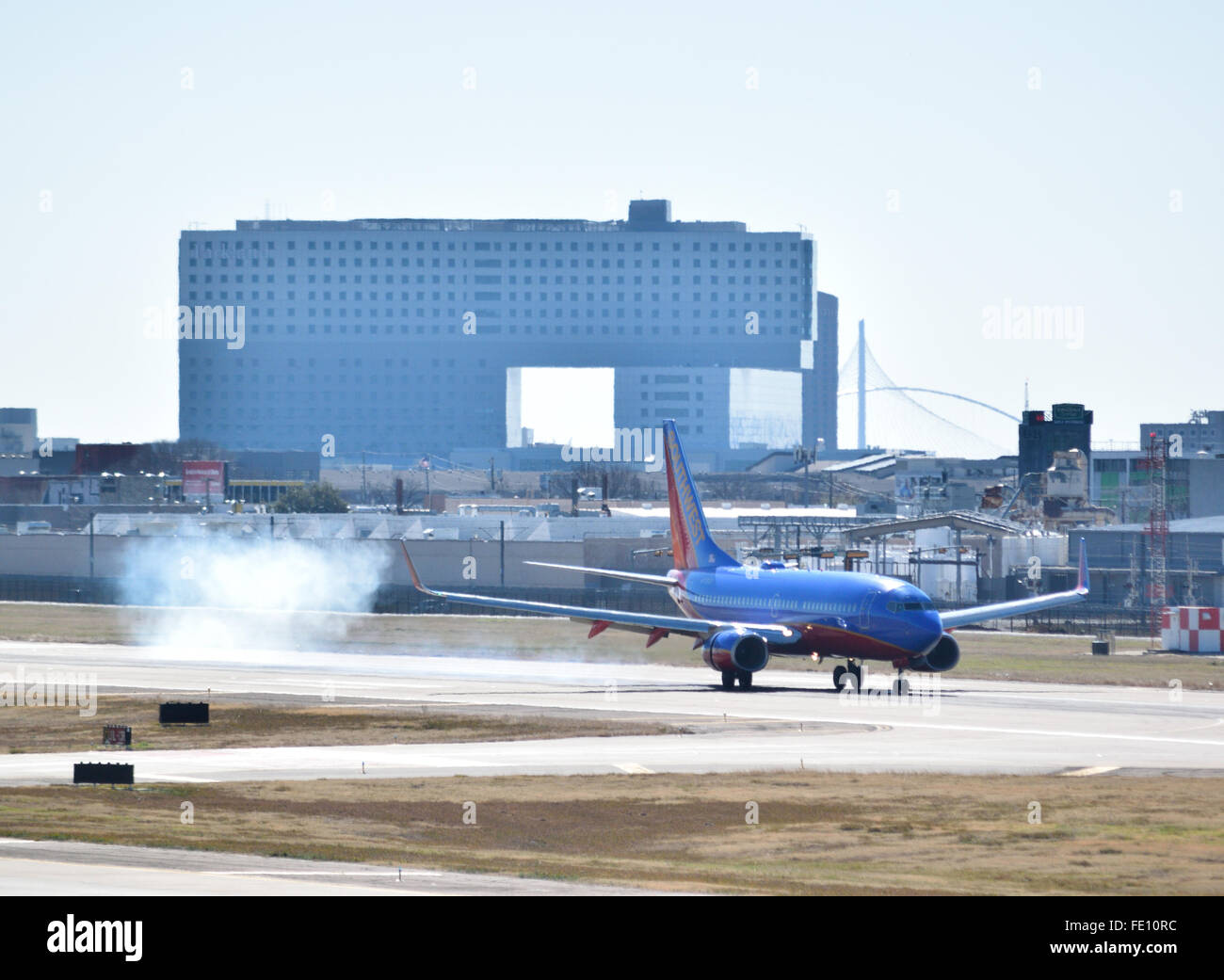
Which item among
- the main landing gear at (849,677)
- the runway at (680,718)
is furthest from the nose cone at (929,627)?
the main landing gear at (849,677)

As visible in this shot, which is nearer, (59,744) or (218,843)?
(218,843)

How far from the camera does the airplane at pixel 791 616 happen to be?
6962 centimetres

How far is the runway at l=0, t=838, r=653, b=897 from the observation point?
25734mm

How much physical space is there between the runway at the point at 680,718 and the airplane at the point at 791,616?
5.15 ft

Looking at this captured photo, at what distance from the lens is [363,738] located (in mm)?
56031

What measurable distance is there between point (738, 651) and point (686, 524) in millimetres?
10889

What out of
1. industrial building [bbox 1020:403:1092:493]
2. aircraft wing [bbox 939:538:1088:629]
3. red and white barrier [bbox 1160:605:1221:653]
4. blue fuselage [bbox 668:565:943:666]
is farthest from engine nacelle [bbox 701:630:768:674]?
industrial building [bbox 1020:403:1092:493]

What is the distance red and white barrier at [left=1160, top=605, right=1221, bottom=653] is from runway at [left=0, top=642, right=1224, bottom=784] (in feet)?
67.2

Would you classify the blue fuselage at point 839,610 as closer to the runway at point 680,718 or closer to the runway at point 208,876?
the runway at point 680,718

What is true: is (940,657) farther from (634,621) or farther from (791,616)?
(634,621)

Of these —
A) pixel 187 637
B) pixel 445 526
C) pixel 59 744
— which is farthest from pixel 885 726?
pixel 445 526
